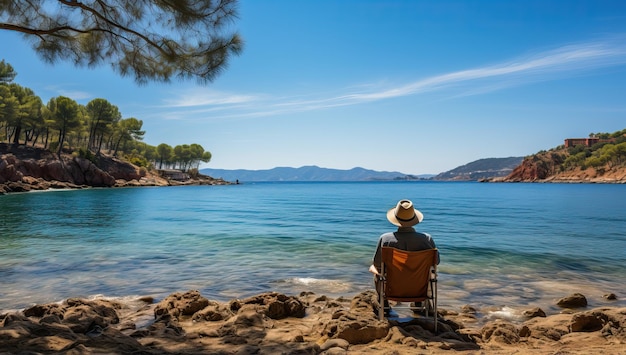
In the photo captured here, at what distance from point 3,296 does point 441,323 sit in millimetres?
7245

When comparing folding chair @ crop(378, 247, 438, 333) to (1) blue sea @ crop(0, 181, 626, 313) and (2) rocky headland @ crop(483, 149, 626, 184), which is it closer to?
(1) blue sea @ crop(0, 181, 626, 313)

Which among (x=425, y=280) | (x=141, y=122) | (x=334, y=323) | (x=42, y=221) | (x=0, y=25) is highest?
(x=141, y=122)

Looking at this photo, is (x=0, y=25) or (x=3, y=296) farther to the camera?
(x=3, y=296)

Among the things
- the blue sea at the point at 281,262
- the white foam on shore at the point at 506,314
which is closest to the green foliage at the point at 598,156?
the blue sea at the point at 281,262

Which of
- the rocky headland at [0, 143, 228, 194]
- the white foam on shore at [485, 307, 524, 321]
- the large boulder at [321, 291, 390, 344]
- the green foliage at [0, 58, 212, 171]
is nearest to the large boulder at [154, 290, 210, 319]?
the large boulder at [321, 291, 390, 344]

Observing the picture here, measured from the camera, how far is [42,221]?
18.8m

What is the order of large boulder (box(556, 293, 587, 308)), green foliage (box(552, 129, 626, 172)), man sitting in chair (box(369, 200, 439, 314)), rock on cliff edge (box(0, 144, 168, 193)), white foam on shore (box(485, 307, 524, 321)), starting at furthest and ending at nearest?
green foliage (box(552, 129, 626, 172)) < rock on cliff edge (box(0, 144, 168, 193)) < large boulder (box(556, 293, 587, 308)) < white foam on shore (box(485, 307, 524, 321)) < man sitting in chair (box(369, 200, 439, 314))

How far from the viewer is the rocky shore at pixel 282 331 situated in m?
3.93

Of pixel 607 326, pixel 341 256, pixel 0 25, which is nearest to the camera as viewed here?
pixel 607 326

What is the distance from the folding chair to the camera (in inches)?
182

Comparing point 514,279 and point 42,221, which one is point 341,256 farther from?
point 42,221

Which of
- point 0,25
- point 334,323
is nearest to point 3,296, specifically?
point 0,25

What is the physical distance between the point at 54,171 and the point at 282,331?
66192mm

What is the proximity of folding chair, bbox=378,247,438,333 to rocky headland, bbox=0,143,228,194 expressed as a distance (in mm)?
53714
